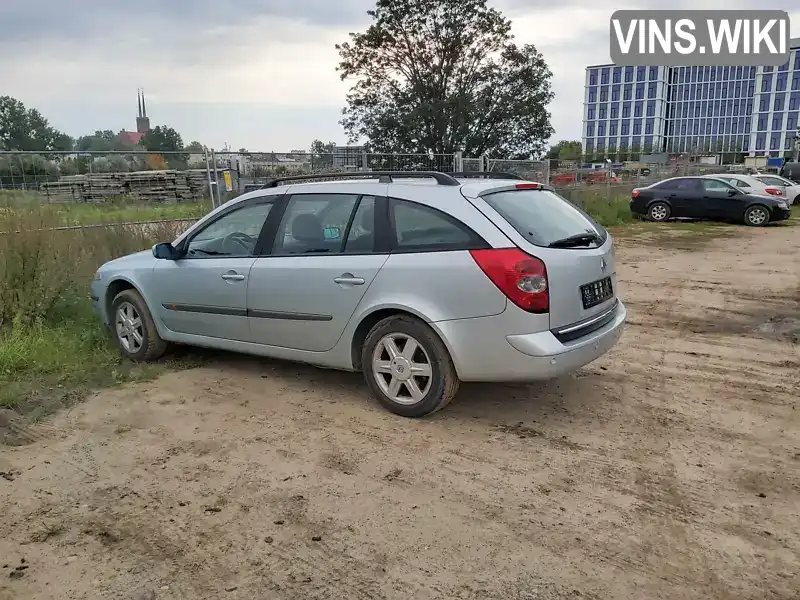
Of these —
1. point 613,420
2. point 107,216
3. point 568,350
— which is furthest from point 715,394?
point 107,216

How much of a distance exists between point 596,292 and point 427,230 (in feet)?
3.99

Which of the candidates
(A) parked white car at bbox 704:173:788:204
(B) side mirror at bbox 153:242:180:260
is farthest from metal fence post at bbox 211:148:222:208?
(A) parked white car at bbox 704:173:788:204

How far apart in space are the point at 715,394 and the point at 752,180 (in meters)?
17.5

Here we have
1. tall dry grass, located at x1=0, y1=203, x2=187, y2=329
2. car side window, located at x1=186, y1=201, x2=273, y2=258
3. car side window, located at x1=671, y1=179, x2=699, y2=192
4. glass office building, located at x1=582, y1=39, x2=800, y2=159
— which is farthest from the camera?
glass office building, located at x1=582, y1=39, x2=800, y2=159

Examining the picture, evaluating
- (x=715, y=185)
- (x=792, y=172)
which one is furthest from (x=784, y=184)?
(x=792, y=172)

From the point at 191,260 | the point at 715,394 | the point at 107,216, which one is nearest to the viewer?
the point at 715,394

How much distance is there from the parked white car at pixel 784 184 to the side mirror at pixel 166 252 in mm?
21368

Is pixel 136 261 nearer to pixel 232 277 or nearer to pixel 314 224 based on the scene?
pixel 232 277

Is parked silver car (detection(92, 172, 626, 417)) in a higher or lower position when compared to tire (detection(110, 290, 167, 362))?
Answer: higher

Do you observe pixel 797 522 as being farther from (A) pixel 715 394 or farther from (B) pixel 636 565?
(A) pixel 715 394

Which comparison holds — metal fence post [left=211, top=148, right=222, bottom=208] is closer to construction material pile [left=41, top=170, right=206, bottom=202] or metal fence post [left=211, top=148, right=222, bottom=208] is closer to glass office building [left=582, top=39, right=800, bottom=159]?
construction material pile [left=41, top=170, right=206, bottom=202]

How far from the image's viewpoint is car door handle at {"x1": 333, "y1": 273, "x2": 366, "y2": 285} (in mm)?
4480

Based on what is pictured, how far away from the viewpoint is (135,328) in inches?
230

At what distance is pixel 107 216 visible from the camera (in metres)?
9.28
